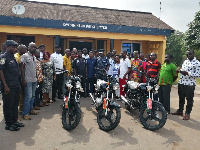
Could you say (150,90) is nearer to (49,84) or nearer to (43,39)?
(49,84)

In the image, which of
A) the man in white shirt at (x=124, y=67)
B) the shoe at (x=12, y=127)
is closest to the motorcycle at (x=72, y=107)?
the shoe at (x=12, y=127)

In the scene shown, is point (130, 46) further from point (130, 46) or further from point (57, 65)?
point (57, 65)

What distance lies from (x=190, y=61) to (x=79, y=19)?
8.50 m

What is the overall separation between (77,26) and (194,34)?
441 inches

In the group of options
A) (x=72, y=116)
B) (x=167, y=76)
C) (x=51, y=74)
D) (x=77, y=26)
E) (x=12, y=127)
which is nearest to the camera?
(x=12, y=127)

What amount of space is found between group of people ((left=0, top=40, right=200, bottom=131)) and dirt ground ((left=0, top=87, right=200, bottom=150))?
40 cm

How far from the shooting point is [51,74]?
6070 millimetres

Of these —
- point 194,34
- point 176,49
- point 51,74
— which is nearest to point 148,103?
point 51,74

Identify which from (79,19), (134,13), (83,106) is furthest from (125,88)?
(134,13)

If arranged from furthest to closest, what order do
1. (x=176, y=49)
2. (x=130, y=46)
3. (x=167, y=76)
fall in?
(x=176, y=49) < (x=130, y=46) < (x=167, y=76)

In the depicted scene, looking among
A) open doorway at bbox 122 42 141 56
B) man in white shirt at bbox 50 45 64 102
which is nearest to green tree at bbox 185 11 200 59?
open doorway at bbox 122 42 141 56

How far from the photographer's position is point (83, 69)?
7.14 metres

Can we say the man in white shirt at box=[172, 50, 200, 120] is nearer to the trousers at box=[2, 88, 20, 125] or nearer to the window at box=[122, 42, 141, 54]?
the trousers at box=[2, 88, 20, 125]

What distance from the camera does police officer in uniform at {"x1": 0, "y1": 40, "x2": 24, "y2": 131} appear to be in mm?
3902
